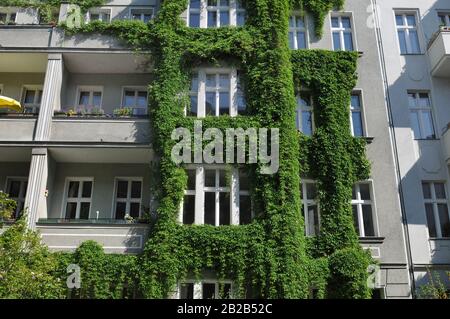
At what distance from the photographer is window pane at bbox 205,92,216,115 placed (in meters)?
17.8

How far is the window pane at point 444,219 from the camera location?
1758 cm

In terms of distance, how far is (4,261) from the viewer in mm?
13562

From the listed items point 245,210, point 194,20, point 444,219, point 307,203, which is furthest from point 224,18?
point 444,219

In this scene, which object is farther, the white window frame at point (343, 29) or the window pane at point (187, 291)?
the white window frame at point (343, 29)

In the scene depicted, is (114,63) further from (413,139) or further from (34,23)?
(413,139)

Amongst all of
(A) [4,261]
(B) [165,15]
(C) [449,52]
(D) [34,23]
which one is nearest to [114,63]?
(B) [165,15]

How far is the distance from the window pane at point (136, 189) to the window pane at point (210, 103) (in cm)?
374

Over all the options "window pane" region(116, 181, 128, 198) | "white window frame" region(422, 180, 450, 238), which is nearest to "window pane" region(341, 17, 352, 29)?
"white window frame" region(422, 180, 450, 238)

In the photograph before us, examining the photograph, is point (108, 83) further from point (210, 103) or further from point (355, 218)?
point (355, 218)

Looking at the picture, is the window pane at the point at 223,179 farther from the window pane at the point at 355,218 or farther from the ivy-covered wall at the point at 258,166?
the window pane at the point at 355,218

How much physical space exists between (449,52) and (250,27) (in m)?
7.52

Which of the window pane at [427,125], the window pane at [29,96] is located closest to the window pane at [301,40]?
the window pane at [427,125]

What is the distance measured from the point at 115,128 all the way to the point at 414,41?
1254 cm

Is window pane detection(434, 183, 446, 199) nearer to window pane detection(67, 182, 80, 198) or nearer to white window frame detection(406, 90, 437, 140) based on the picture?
white window frame detection(406, 90, 437, 140)
